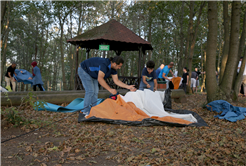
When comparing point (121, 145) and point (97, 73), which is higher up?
point (97, 73)

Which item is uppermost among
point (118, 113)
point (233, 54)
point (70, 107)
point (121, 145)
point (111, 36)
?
point (111, 36)

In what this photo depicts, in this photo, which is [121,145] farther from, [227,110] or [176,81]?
[176,81]

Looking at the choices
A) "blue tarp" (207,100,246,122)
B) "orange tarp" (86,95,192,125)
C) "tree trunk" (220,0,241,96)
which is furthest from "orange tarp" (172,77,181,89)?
"orange tarp" (86,95,192,125)

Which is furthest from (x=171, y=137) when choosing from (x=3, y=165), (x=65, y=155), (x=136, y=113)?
(x=3, y=165)

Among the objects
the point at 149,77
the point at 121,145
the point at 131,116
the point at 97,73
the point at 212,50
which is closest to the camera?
the point at 121,145

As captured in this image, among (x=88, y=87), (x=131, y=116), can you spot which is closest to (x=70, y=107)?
(x=88, y=87)

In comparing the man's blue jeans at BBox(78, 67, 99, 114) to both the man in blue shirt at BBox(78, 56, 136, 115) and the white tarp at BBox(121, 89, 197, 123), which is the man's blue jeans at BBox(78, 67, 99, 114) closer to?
the man in blue shirt at BBox(78, 56, 136, 115)

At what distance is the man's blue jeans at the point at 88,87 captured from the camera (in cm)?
512

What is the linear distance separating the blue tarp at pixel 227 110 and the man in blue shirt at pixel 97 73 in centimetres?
264

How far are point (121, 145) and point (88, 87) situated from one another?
88.1 inches

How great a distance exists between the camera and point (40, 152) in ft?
9.46

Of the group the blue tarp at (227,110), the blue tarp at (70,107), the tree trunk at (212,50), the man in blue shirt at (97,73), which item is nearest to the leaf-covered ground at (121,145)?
the blue tarp at (227,110)

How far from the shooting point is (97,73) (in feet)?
16.2

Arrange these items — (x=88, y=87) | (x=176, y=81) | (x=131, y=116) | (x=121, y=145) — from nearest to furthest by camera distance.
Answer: (x=121, y=145) < (x=131, y=116) < (x=88, y=87) < (x=176, y=81)
